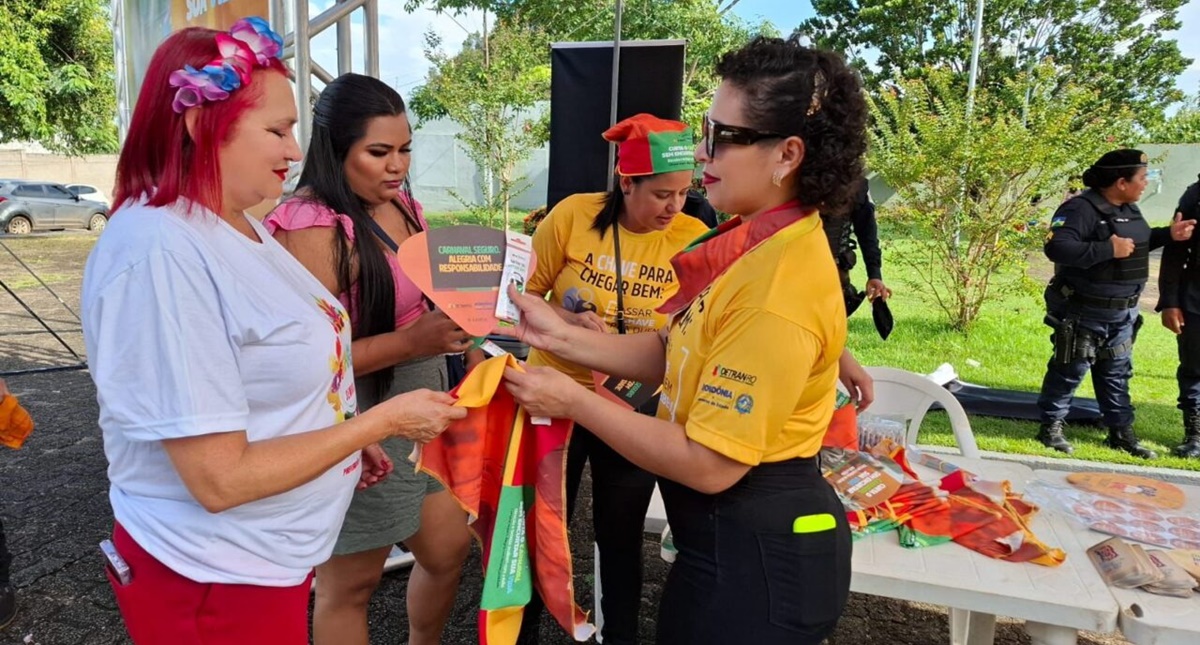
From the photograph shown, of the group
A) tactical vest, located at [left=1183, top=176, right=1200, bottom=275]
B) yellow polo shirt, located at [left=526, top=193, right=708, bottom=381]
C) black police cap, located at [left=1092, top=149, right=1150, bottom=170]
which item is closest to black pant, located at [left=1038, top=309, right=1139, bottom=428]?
tactical vest, located at [left=1183, top=176, right=1200, bottom=275]

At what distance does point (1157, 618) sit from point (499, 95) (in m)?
14.9

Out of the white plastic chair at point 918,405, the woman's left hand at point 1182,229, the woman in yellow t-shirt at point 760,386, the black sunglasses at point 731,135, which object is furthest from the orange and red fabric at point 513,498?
the woman's left hand at point 1182,229

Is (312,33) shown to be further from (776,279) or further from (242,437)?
(776,279)

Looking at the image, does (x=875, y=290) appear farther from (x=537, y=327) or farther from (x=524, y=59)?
(x=524, y=59)

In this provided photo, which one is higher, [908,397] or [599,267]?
[599,267]

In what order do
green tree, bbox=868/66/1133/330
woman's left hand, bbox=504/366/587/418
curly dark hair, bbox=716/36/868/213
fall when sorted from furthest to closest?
green tree, bbox=868/66/1133/330 → woman's left hand, bbox=504/366/587/418 → curly dark hair, bbox=716/36/868/213

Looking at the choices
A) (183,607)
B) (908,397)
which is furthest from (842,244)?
(183,607)

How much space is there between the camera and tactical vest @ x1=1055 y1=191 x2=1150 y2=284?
485 centimetres

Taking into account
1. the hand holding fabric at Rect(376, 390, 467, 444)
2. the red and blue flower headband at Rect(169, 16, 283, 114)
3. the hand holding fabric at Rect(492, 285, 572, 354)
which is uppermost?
the red and blue flower headband at Rect(169, 16, 283, 114)

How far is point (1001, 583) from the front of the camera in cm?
172

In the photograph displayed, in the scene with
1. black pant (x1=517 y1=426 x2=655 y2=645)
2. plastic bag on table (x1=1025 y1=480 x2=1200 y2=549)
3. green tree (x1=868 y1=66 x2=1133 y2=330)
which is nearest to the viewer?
plastic bag on table (x1=1025 y1=480 x2=1200 y2=549)

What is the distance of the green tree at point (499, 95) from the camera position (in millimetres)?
15102

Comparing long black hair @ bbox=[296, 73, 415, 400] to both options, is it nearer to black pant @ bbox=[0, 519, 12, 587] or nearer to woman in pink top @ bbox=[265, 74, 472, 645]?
woman in pink top @ bbox=[265, 74, 472, 645]

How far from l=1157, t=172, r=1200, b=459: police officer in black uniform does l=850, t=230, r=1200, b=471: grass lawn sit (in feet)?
0.78
